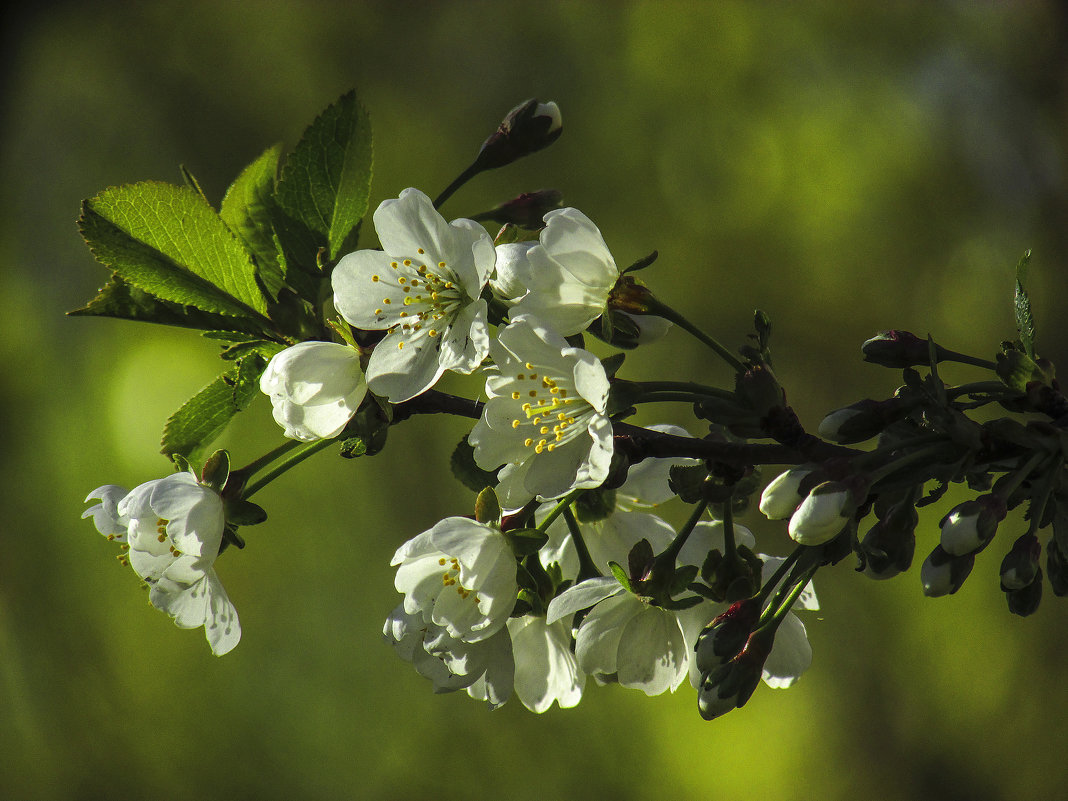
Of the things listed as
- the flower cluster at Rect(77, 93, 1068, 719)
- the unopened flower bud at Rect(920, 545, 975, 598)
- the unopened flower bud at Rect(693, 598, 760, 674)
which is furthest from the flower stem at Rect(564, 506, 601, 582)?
the unopened flower bud at Rect(920, 545, 975, 598)

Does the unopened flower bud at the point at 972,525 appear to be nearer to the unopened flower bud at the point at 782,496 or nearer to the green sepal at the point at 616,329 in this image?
the unopened flower bud at the point at 782,496

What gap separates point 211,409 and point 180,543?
11cm

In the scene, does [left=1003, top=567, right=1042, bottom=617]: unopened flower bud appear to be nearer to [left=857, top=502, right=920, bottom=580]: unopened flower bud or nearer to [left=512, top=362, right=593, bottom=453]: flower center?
[left=857, top=502, right=920, bottom=580]: unopened flower bud

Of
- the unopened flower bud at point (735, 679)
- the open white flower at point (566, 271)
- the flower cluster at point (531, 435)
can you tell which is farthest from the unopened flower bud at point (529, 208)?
the unopened flower bud at point (735, 679)

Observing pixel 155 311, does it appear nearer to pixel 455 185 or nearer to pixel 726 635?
pixel 455 185

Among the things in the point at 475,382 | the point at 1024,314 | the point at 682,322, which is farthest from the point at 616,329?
the point at 475,382

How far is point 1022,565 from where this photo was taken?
43 cm

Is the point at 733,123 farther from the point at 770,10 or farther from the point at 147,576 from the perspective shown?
the point at 147,576

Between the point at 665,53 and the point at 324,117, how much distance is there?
2541mm

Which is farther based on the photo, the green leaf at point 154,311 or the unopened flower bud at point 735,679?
the green leaf at point 154,311

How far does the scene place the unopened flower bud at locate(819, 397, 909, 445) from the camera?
17.2 inches

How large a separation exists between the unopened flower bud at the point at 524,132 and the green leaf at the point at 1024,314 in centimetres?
34

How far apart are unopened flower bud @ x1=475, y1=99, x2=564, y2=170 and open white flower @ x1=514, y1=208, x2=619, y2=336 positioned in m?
0.16

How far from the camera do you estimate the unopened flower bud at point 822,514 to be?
0.39m
